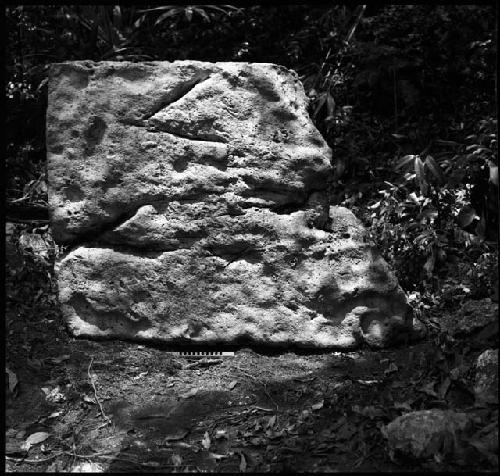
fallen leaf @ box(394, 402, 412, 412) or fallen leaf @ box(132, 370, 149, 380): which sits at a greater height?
fallen leaf @ box(394, 402, 412, 412)

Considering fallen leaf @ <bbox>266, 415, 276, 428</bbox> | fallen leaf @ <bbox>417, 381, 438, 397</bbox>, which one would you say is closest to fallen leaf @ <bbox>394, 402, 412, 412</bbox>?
fallen leaf @ <bbox>417, 381, 438, 397</bbox>

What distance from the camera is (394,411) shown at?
10.0ft

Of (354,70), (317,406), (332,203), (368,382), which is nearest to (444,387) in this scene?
(368,382)

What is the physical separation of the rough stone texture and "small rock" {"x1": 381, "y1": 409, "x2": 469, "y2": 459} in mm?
1238

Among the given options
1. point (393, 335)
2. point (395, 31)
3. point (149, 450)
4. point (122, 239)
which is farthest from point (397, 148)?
point (149, 450)

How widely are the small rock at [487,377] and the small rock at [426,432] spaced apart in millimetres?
189

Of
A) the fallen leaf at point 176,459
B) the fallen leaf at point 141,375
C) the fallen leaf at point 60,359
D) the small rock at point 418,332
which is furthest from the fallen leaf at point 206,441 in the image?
the small rock at point 418,332

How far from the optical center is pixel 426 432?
8.77 ft

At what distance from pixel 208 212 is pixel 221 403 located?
1065mm

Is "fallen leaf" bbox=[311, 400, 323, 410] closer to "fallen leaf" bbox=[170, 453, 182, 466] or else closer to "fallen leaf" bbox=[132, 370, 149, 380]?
"fallen leaf" bbox=[170, 453, 182, 466]

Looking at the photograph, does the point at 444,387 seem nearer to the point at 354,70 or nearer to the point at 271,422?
the point at 271,422

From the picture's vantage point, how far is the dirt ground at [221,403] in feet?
9.79

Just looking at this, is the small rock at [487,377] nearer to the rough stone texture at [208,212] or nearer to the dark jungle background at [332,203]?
the dark jungle background at [332,203]

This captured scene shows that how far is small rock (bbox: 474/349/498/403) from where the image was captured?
2.87 m
